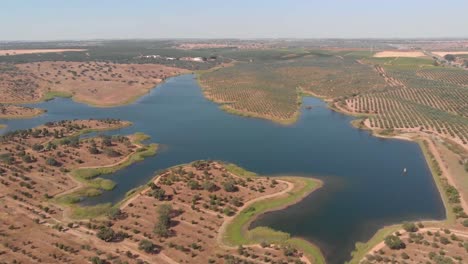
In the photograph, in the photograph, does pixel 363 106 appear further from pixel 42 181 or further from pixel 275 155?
pixel 42 181

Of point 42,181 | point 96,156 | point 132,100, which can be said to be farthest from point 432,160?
point 132,100

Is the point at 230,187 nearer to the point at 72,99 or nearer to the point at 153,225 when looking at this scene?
the point at 153,225

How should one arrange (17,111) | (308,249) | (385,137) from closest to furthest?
(308,249)
(385,137)
(17,111)

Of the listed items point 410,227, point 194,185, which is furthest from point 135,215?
point 410,227

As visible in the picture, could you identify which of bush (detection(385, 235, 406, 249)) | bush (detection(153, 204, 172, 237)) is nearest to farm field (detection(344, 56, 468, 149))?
bush (detection(385, 235, 406, 249))

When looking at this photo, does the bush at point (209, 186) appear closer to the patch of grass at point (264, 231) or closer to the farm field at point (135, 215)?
the farm field at point (135, 215)

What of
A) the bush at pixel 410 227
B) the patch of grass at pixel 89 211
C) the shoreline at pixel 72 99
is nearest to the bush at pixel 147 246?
the patch of grass at pixel 89 211
